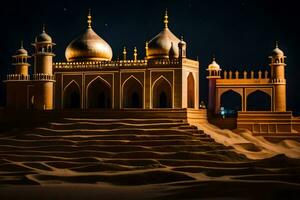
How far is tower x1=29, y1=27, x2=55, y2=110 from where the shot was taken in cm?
3528

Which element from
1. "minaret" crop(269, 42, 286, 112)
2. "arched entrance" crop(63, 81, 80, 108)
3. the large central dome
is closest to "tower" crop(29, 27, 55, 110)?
"arched entrance" crop(63, 81, 80, 108)

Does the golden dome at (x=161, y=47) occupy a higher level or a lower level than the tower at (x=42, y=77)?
higher

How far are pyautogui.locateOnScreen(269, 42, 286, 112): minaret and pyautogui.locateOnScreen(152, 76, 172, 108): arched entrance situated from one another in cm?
623

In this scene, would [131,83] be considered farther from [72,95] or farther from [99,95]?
[72,95]

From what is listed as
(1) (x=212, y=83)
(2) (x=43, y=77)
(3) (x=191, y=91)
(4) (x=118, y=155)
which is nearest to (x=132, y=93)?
(3) (x=191, y=91)

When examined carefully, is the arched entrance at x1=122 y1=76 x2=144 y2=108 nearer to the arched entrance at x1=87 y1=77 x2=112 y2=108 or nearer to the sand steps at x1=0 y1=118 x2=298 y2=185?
the arched entrance at x1=87 y1=77 x2=112 y2=108

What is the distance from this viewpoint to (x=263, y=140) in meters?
33.9

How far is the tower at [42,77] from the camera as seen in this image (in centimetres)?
3528

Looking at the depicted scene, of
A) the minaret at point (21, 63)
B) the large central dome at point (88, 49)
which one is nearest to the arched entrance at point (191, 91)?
the large central dome at point (88, 49)

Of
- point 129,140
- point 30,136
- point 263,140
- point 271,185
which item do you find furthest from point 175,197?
point 263,140

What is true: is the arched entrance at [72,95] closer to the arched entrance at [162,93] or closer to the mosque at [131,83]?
the mosque at [131,83]

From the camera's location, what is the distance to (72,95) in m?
36.2

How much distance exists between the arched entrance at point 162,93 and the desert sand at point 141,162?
2585 mm

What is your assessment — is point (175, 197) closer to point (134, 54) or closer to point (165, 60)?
point (165, 60)
